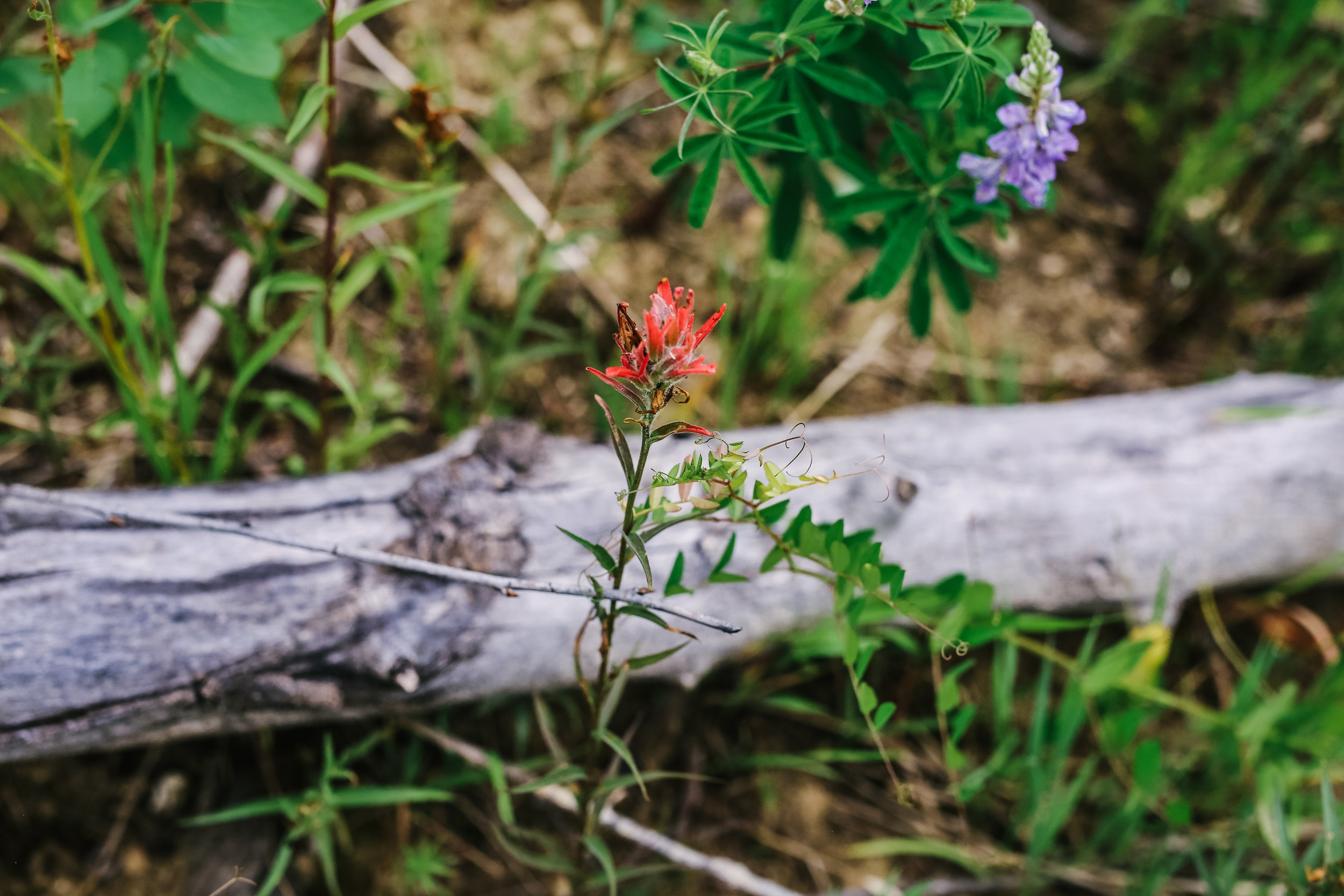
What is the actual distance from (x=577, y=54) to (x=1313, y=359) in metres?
2.29

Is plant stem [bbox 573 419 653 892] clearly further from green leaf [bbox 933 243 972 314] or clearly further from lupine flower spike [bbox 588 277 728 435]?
green leaf [bbox 933 243 972 314]

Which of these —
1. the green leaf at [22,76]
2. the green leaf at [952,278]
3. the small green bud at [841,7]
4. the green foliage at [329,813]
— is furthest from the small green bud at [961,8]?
the green leaf at [22,76]

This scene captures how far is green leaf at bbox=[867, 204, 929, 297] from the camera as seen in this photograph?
134cm

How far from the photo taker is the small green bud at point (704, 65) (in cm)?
97

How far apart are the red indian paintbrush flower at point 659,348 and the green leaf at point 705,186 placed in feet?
1.27

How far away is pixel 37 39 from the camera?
73.3 inches

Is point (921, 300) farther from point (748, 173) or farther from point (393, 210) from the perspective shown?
point (393, 210)

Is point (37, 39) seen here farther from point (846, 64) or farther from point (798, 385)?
point (798, 385)

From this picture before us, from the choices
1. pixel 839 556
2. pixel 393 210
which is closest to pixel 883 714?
pixel 839 556

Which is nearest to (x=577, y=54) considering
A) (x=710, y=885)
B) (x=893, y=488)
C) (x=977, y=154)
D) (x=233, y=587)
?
(x=977, y=154)

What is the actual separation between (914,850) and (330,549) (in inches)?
47.0

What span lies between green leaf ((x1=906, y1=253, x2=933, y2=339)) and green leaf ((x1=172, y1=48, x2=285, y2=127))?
1116mm

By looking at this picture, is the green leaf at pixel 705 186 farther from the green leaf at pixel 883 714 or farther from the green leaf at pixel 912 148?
the green leaf at pixel 883 714

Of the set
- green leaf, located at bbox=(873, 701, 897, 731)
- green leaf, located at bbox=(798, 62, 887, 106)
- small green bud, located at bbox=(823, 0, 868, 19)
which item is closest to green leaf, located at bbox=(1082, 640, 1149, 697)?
green leaf, located at bbox=(873, 701, 897, 731)
